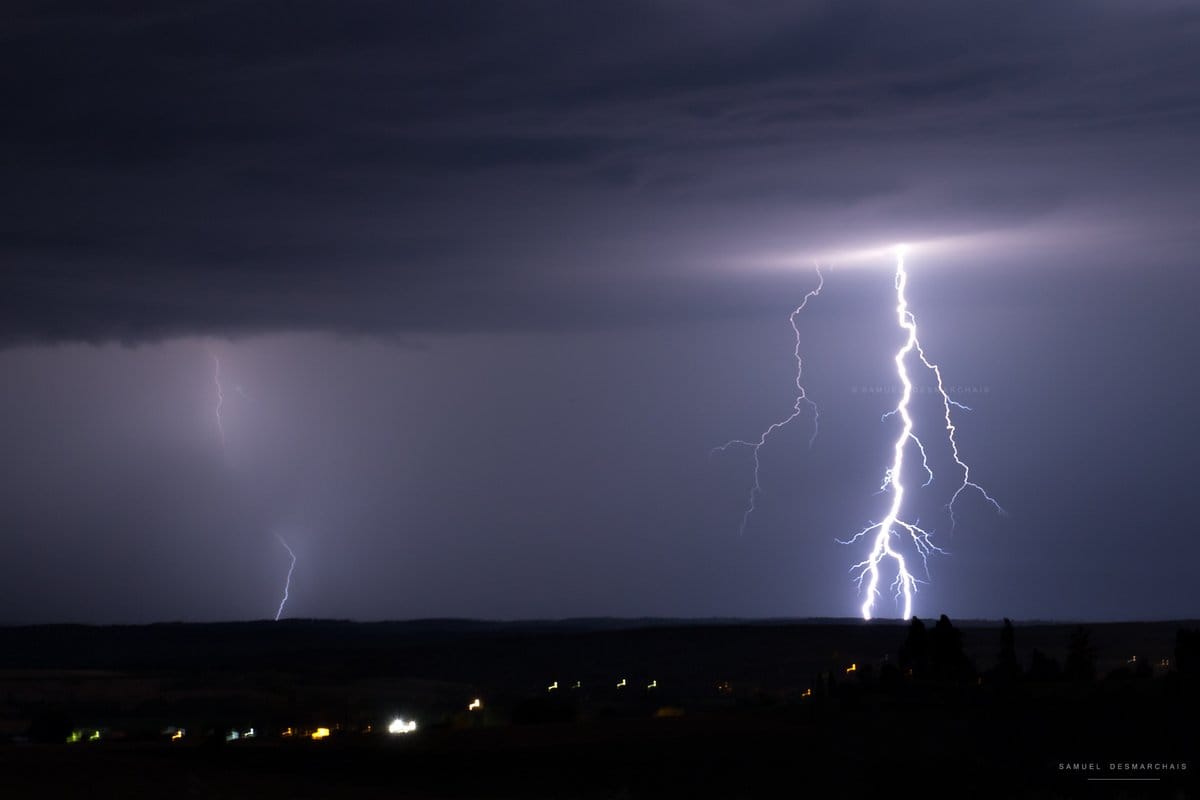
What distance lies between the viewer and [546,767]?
34344mm

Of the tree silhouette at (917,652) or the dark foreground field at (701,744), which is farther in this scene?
the tree silhouette at (917,652)

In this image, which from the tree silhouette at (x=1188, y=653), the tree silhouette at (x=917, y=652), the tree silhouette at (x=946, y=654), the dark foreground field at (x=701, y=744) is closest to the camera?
the dark foreground field at (x=701, y=744)

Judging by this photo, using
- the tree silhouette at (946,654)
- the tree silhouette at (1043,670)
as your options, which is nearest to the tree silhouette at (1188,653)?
the tree silhouette at (1043,670)

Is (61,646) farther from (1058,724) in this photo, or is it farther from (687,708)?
(1058,724)

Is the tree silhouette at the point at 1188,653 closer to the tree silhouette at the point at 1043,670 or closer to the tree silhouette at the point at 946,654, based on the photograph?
the tree silhouette at the point at 1043,670

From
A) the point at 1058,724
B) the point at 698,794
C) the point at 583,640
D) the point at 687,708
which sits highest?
the point at 583,640

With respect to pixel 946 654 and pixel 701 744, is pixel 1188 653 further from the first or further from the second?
pixel 701 744

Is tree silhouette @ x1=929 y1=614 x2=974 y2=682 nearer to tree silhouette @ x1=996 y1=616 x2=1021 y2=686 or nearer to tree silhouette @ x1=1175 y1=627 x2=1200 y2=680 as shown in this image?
tree silhouette @ x1=996 y1=616 x2=1021 y2=686

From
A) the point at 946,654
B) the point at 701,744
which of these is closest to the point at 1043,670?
the point at 946,654

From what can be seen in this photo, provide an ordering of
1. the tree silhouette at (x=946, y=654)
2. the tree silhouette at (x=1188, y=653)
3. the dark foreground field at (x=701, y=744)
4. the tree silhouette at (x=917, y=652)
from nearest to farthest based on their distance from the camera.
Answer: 1. the dark foreground field at (x=701, y=744)
2. the tree silhouette at (x=1188, y=653)
3. the tree silhouette at (x=946, y=654)
4. the tree silhouette at (x=917, y=652)

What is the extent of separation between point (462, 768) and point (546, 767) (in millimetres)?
1902

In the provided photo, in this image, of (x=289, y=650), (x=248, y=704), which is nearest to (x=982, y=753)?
(x=248, y=704)

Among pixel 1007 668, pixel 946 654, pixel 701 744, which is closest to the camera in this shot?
pixel 701 744

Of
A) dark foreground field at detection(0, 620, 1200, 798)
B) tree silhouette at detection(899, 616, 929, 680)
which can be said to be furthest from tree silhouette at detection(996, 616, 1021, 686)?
tree silhouette at detection(899, 616, 929, 680)
